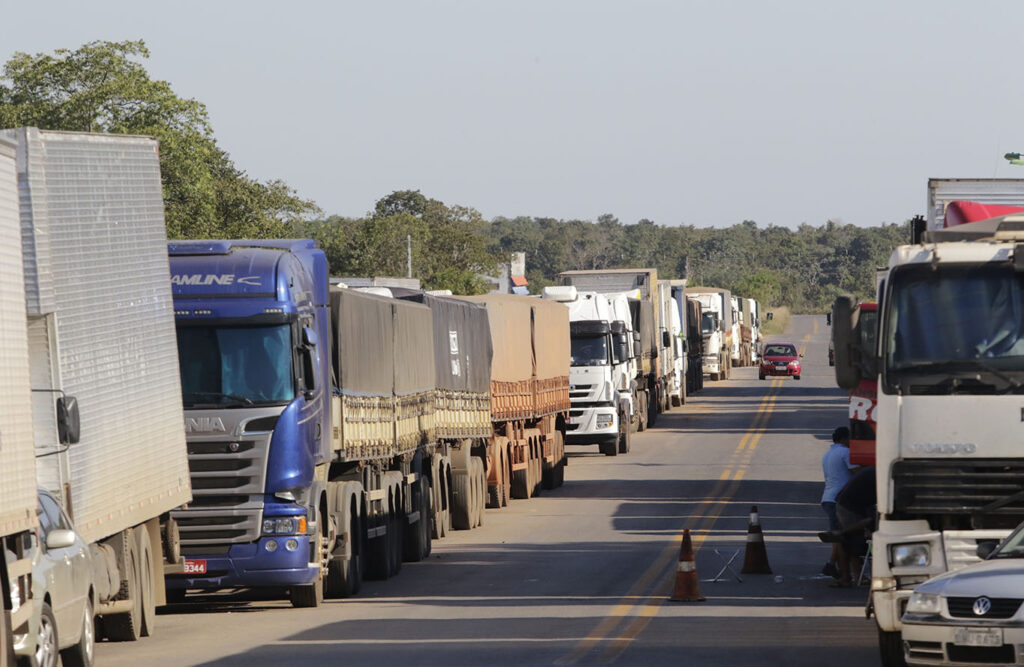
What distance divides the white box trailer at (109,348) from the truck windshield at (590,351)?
929 inches

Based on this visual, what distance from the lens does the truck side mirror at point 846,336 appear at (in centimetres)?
1176

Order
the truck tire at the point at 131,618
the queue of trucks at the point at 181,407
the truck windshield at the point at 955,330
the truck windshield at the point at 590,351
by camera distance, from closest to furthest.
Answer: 1. the truck windshield at the point at 955,330
2. the queue of trucks at the point at 181,407
3. the truck tire at the point at 131,618
4. the truck windshield at the point at 590,351

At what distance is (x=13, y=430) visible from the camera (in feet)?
35.3

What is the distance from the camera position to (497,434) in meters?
29.4

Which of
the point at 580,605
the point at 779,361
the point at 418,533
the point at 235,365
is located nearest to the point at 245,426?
the point at 235,365

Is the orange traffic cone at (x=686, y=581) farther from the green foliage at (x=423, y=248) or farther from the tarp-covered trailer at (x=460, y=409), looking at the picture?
the green foliage at (x=423, y=248)

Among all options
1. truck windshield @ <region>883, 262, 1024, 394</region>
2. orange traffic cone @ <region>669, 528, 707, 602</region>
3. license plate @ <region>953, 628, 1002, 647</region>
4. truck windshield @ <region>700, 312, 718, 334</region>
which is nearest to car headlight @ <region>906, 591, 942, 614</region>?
license plate @ <region>953, 628, 1002, 647</region>

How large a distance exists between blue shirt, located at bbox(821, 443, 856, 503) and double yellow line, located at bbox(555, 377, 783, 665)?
78.4 inches

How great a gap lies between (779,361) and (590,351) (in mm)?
44562

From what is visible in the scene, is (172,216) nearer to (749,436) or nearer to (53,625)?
(749,436)

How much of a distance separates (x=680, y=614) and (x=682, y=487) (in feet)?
52.4

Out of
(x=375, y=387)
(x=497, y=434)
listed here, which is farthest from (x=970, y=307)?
(x=497, y=434)

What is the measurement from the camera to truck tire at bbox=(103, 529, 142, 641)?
14.9 meters

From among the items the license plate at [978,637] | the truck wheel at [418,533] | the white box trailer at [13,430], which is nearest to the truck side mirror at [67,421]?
the white box trailer at [13,430]
